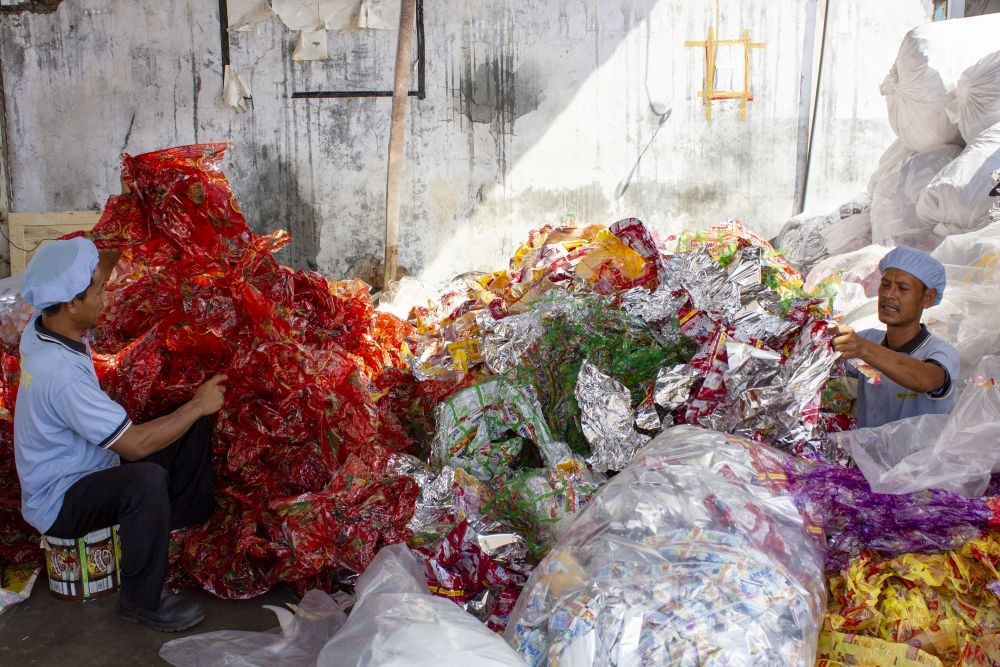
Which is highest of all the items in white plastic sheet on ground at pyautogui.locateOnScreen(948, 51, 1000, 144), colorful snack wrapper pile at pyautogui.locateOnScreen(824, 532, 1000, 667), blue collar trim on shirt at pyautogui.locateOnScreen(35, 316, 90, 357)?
white plastic sheet on ground at pyautogui.locateOnScreen(948, 51, 1000, 144)

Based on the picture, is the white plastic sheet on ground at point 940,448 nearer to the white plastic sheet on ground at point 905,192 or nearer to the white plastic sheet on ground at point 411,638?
the white plastic sheet on ground at point 411,638

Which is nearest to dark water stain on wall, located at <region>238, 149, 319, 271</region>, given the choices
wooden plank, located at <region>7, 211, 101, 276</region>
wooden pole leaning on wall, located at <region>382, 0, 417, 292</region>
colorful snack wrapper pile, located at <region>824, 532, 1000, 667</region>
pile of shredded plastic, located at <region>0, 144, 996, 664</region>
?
wooden pole leaning on wall, located at <region>382, 0, 417, 292</region>

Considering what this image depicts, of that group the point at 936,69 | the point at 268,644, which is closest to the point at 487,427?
the point at 268,644

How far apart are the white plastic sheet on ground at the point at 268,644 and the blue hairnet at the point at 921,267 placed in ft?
7.02

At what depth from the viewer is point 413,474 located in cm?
292

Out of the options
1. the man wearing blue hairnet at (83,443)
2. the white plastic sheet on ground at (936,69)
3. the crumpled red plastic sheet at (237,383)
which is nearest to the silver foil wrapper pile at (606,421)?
the crumpled red plastic sheet at (237,383)

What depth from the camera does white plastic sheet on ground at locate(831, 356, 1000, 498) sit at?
2.19 m

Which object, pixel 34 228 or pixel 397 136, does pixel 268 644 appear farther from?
pixel 34 228

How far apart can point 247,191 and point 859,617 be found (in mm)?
5101

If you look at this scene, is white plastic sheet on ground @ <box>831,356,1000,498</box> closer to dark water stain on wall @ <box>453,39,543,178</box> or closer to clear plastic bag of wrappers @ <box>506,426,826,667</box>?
clear plastic bag of wrappers @ <box>506,426,826,667</box>

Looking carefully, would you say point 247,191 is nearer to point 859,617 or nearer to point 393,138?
point 393,138

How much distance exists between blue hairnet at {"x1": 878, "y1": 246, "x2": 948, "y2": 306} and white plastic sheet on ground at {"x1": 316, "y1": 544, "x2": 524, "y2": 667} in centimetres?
189

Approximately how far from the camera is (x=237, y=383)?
2.88 metres

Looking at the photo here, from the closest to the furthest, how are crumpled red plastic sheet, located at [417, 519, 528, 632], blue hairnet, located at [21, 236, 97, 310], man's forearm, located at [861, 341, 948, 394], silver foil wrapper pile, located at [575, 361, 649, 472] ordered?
1. blue hairnet, located at [21, 236, 97, 310]
2. crumpled red plastic sheet, located at [417, 519, 528, 632]
3. man's forearm, located at [861, 341, 948, 394]
4. silver foil wrapper pile, located at [575, 361, 649, 472]
